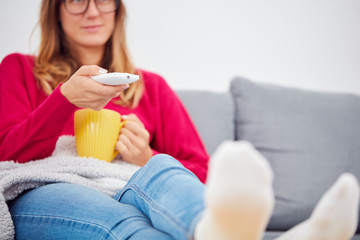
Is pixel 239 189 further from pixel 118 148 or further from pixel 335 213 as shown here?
pixel 118 148

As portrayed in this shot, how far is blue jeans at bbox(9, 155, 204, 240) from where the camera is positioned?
598 millimetres

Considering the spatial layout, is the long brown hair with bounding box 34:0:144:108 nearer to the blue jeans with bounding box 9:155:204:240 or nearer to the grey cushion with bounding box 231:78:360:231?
the blue jeans with bounding box 9:155:204:240

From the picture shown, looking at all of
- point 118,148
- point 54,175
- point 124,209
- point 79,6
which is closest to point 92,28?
point 79,6

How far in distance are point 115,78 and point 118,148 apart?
0.84ft

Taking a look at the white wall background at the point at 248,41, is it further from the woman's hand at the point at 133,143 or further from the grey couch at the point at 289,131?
the woman's hand at the point at 133,143

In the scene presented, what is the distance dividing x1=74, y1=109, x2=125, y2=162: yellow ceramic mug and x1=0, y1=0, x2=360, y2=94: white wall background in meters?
0.97

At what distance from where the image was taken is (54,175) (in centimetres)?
86

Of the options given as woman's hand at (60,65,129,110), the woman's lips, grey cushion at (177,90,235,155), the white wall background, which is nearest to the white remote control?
woman's hand at (60,65,129,110)

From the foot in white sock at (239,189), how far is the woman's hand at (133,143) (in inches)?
23.1

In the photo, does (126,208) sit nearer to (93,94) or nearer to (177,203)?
(177,203)

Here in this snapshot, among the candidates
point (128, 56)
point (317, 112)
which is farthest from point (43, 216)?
point (317, 112)

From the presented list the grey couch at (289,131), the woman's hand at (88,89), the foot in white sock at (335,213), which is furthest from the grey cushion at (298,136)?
the foot in white sock at (335,213)

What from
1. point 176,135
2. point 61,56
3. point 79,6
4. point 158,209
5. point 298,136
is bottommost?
point 298,136

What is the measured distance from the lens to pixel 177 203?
0.60 meters
